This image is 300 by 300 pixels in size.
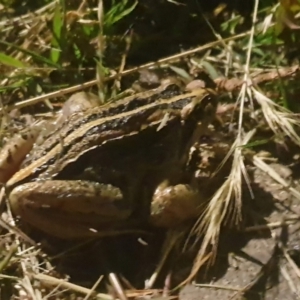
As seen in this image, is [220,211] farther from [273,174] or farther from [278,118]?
[278,118]

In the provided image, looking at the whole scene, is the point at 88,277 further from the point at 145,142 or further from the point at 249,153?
the point at 249,153

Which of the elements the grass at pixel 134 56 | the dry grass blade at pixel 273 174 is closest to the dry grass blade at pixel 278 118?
the grass at pixel 134 56

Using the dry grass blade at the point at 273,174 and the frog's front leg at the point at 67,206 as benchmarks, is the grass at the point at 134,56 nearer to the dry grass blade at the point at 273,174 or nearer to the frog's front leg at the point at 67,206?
the dry grass blade at the point at 273,174

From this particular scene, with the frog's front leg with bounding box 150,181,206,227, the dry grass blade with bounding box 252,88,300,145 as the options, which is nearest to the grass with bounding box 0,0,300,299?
the dry grass blade with bounding box 252,88,300,145

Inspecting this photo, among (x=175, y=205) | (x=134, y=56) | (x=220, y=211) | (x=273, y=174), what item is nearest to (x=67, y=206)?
(x=175, y=205)

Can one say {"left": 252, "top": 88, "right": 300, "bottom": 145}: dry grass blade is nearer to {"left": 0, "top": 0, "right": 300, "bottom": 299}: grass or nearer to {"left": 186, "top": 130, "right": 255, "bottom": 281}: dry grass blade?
{"left": 0, "top": 0, "right": 300, "bottom": 299}: grass
